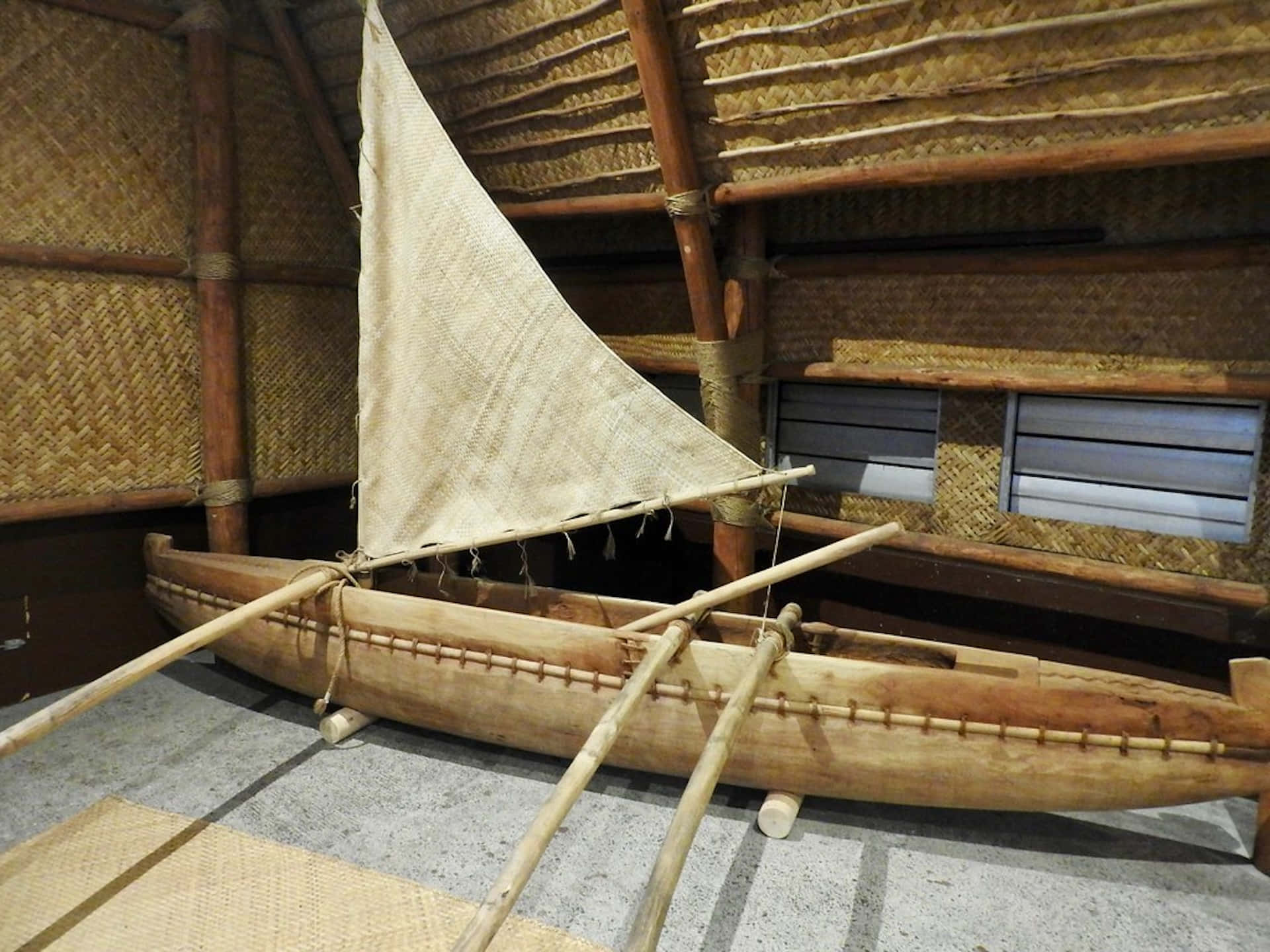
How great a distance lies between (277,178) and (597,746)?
2957mm

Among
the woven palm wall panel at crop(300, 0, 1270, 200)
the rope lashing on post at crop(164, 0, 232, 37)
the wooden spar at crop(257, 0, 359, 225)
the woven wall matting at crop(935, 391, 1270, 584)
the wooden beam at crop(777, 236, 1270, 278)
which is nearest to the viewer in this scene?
the woven palm wall panel at crop(300, 0, 1270, 200)

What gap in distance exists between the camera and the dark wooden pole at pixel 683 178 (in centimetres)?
246

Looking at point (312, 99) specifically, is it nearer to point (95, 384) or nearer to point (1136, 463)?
point (95, 384)

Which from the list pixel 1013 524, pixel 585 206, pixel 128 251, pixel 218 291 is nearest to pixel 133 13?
pixel 128 251

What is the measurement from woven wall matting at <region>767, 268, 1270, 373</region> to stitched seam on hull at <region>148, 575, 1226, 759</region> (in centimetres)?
120

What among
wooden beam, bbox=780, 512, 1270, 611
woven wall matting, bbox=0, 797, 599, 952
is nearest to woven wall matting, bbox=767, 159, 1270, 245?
wooden beam, bbox=780, 512, 1270, 611

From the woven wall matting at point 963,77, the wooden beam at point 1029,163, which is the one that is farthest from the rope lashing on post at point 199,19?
the wooden beam at point 1029,163

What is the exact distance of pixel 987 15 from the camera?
83.4 inches

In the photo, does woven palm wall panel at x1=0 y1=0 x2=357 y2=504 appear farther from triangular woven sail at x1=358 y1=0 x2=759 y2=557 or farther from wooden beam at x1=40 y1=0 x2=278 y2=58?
triangular woven sail at x1=358 y1=0 x2=759 y2=557

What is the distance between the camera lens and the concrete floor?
192cm

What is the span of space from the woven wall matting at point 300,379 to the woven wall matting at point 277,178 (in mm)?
180

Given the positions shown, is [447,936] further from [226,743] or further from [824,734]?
[226,743]

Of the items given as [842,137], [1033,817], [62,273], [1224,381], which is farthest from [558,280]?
[1033,817]

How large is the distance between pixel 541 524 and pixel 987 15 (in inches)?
73.6
